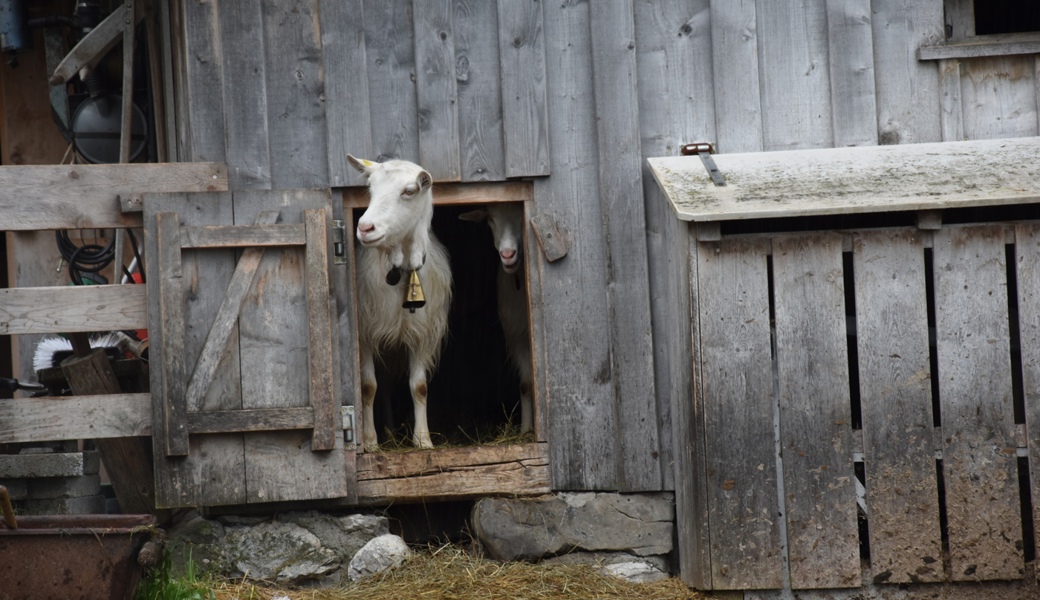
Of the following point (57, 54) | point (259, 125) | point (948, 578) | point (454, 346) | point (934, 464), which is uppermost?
point (57, 54)

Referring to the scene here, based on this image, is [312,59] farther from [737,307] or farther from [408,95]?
[737,307]

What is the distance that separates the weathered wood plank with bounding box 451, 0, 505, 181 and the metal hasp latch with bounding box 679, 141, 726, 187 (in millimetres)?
1101

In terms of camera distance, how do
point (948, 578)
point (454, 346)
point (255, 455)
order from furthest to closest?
point (454, 346)
point (255, 455)
point (948, 578)

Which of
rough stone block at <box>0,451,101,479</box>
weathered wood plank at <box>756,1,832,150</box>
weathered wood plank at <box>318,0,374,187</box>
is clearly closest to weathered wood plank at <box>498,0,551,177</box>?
weathered wood plank at <box>318,0,374,187</box>

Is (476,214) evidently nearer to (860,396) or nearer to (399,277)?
(399,277)

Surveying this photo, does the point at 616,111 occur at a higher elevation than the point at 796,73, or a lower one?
lower

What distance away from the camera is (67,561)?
201 inches

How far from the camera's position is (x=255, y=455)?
20.6 ft

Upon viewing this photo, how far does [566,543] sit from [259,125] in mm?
3053

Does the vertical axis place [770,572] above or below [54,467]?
below

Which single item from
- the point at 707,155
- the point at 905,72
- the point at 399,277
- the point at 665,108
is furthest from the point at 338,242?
the point at 905,72

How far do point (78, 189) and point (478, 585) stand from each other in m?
3.18

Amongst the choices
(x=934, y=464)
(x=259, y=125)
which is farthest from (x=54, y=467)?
(x=934, y=464)

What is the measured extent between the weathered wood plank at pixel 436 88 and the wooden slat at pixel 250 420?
1.61 m
